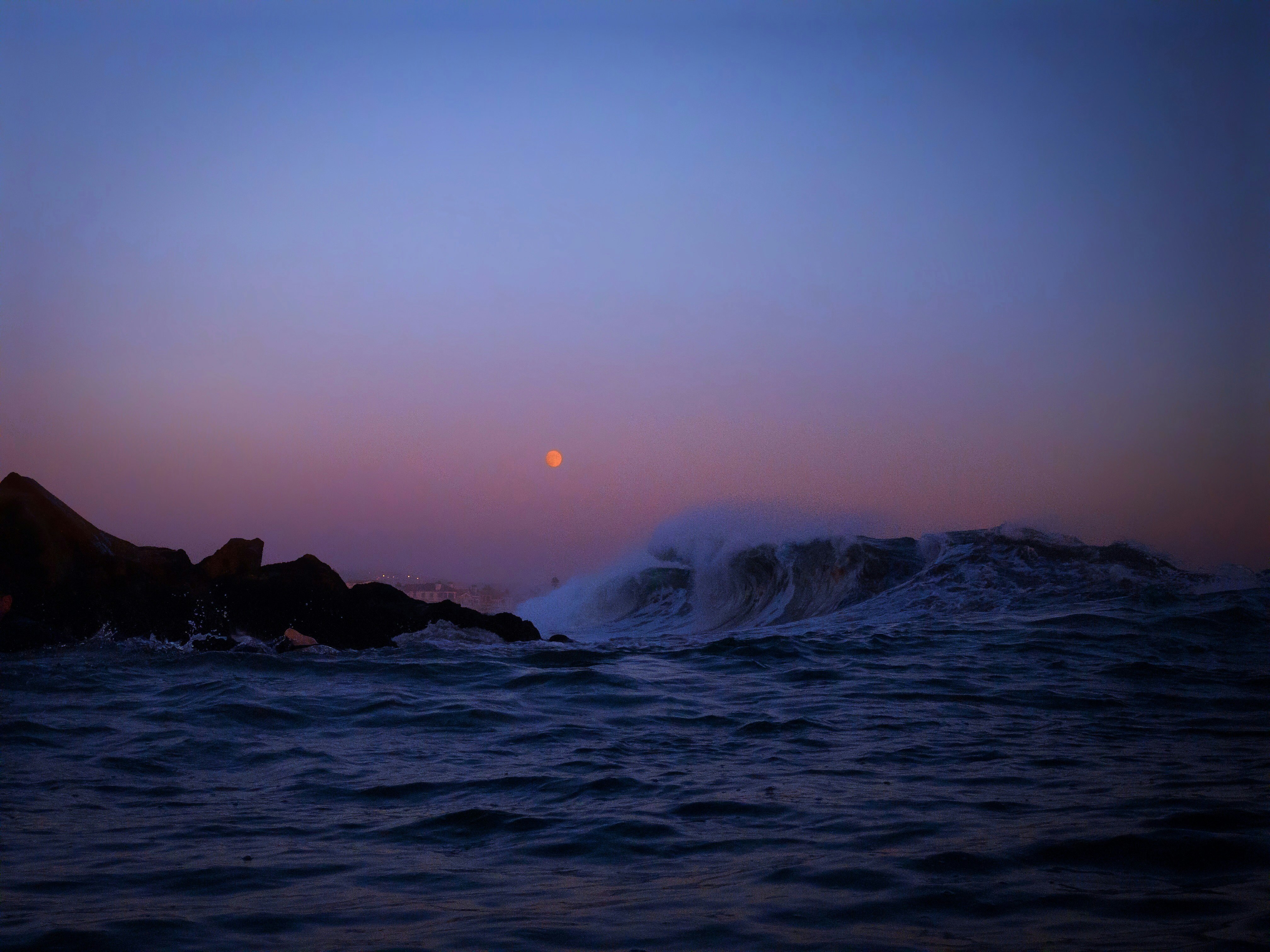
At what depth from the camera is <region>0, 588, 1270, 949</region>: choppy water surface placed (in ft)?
10.2

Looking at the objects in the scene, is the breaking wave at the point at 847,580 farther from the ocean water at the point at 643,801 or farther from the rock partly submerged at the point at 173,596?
the rock partly submerged at the point at 173,596

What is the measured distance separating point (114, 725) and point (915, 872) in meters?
5.65

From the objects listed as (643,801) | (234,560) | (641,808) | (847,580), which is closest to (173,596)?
(234,560)

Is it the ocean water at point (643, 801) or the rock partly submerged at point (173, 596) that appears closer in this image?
the ocean water at point (643, 801)

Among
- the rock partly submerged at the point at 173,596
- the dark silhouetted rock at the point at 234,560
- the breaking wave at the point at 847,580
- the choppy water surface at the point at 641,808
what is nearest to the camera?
the choppy water surface at the point at 641,808

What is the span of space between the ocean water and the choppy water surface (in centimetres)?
2

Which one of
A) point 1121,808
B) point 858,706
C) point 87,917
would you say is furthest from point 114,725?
point 1121,808

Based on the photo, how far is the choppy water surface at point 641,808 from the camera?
3.10 m

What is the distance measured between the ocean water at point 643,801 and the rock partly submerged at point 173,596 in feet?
2.32

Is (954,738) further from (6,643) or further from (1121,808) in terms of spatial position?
(6,643)

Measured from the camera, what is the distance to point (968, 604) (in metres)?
14.8

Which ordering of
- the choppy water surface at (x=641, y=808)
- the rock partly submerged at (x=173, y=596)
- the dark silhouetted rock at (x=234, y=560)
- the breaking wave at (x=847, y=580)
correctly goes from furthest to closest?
the breaking wave at (x=847, y=580), the dark silhouetted rock at (x=234, y=560), the rock partly submerged at (x=173, y=596), the choppy water surface at (x=641, y=808)

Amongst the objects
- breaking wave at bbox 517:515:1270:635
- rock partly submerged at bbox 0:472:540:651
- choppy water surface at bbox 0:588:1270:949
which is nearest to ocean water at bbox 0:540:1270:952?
choppy water surface at bbox 0:588:1270:949

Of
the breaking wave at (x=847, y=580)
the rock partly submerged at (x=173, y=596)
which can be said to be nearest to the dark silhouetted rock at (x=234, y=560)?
the rock partly submerged at (x=173, y=596)
